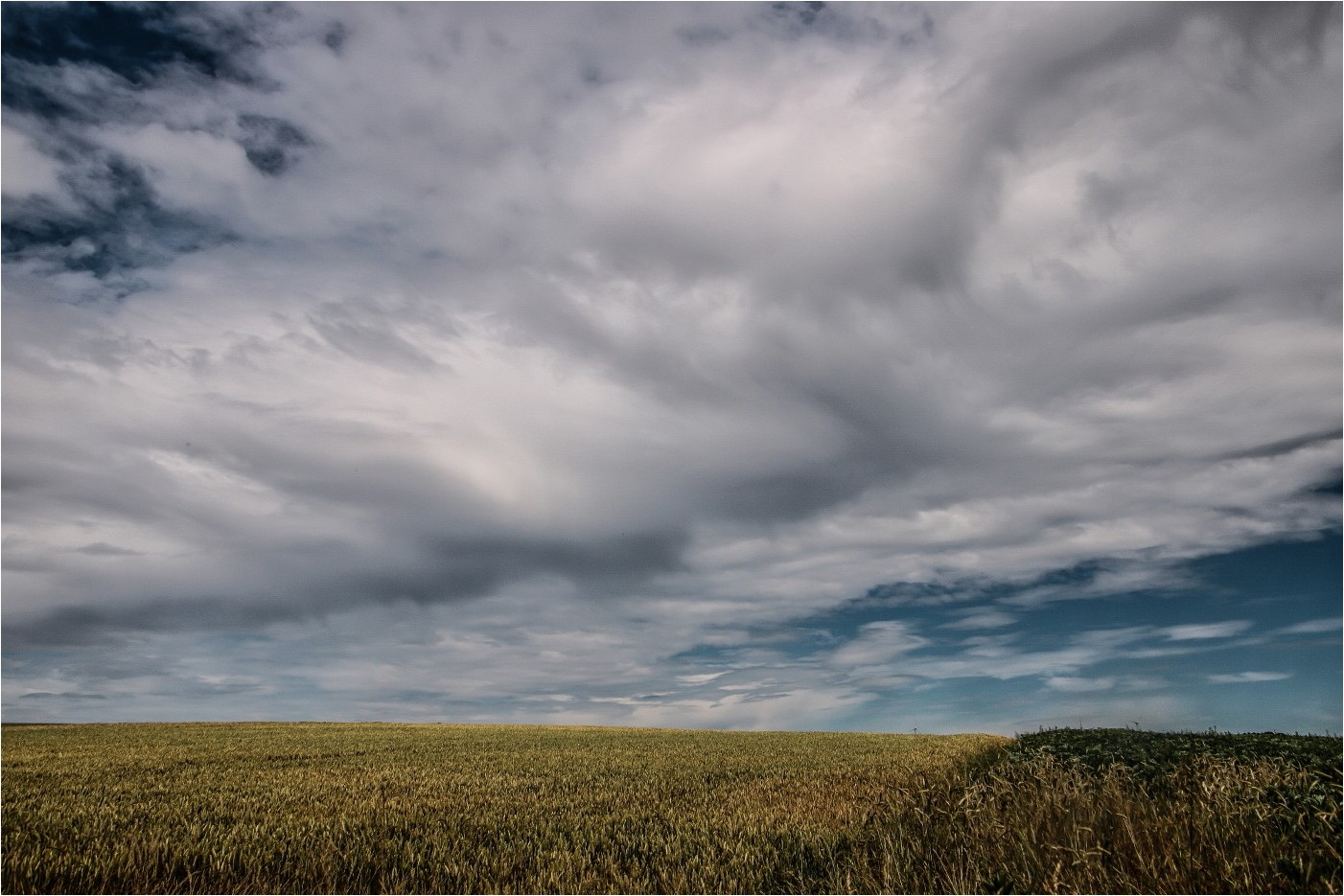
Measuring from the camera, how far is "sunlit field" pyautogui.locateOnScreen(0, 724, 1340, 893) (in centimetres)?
883

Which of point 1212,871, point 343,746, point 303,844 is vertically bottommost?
point 343,746

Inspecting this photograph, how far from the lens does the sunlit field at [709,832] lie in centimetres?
883

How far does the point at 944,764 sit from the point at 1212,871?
15218mm

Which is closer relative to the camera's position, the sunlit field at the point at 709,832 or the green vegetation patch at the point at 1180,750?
the sunlit field at the point at 709,832

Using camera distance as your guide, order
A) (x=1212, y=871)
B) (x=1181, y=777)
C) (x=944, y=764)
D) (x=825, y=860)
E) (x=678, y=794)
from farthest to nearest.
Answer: (x=944, y=764) → (x=678, y=794) → (x=1181, y=777) → (x=825, y=860) → (x=1212, y=871)

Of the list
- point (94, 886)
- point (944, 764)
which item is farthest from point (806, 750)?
point (94, 886)

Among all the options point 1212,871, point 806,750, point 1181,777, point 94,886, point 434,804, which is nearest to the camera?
point 1212,871

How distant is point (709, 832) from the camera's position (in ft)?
40.7

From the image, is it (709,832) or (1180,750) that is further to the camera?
(1180,750)

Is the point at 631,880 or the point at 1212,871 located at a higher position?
the point at 1212,871

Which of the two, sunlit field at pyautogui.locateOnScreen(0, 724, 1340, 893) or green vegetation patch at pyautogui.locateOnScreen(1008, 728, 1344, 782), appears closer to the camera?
sunlit field at pyautogui.locateOnScreen(0, 724, 1340, 893)

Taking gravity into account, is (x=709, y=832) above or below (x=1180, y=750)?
below

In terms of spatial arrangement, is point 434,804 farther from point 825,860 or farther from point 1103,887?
point 1103,887

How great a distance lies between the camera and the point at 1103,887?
8172 millimetres
